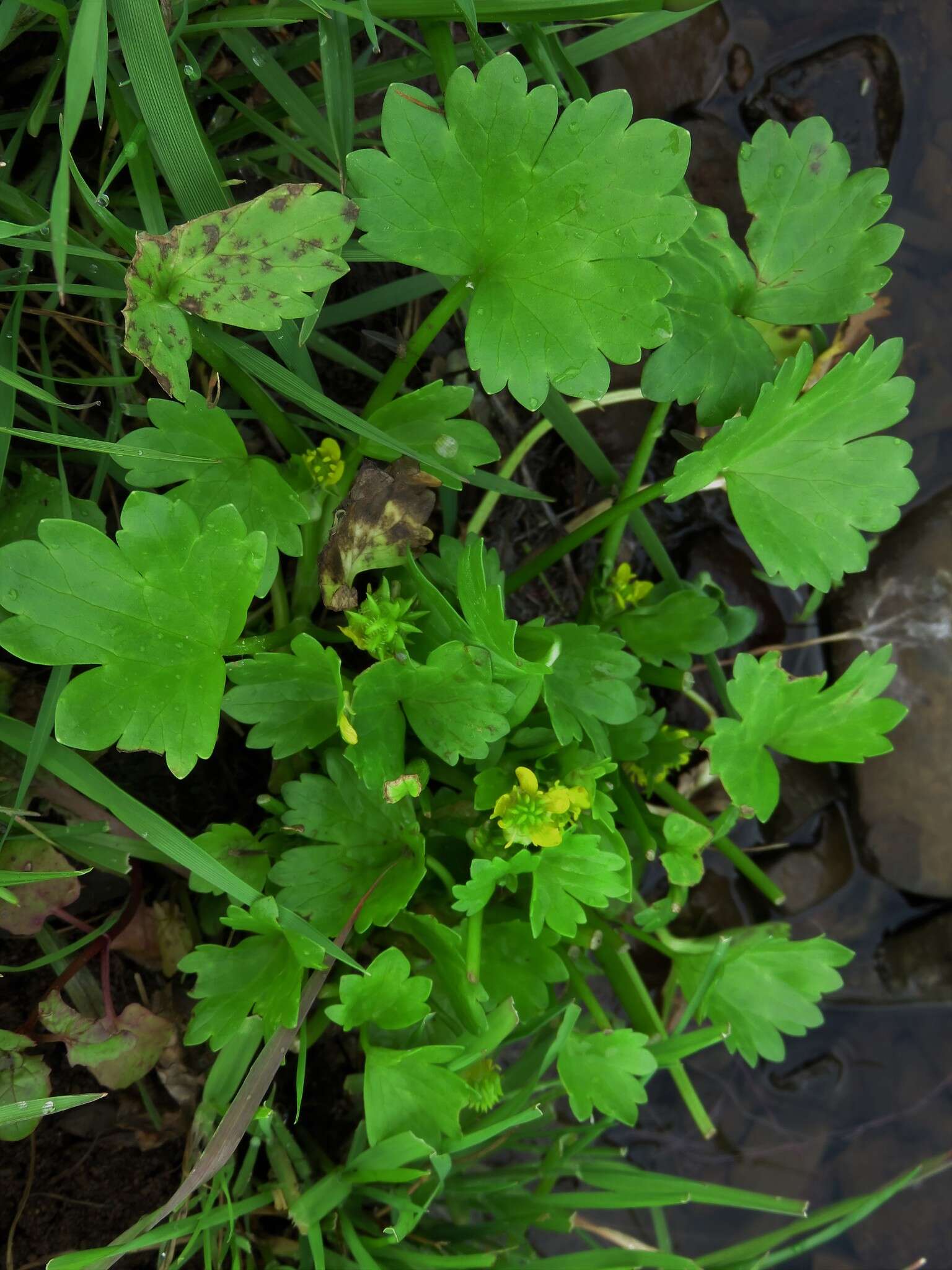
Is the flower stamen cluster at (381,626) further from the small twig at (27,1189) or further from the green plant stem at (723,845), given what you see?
the small twig at (27,1189)

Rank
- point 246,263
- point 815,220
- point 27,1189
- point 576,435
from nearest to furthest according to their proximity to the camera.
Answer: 1. point 246,263
2. point 815,220
3. point 27,1189
4. point 576,435

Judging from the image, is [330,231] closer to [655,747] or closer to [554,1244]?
[655,747]

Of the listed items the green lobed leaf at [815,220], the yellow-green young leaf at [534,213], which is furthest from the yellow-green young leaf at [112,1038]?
the green lobed leaf at [815,220]

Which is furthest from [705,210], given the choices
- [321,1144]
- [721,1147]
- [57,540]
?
[721,1147]

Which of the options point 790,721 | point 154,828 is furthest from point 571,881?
point 154,828

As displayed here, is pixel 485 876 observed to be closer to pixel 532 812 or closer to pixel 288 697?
pixel 532 812

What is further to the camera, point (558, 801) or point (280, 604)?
point (280, 604)

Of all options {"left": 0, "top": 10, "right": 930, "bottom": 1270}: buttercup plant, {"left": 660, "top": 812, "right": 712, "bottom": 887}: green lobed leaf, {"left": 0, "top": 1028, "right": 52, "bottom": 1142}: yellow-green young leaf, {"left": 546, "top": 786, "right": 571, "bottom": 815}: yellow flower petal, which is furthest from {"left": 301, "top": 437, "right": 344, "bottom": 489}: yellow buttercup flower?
{"left": 0, "top": 1028, "right": 52, "bottom": 1142}: yellow-green young leaf
